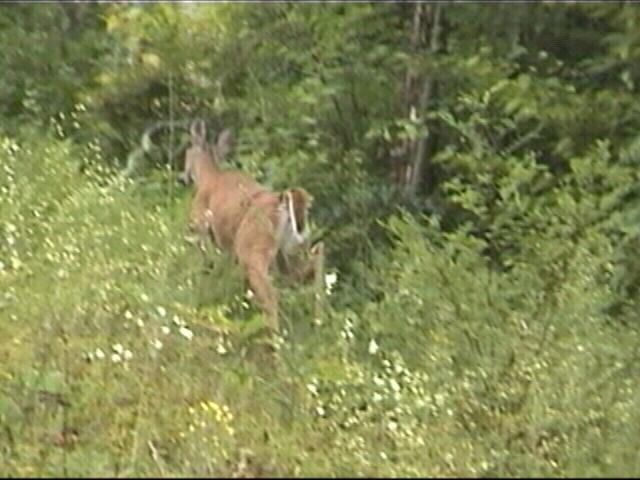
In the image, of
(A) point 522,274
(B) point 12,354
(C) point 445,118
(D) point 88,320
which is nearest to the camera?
(B) point 12,354

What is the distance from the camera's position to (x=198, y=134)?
11102 mm

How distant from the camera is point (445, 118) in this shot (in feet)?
33.2

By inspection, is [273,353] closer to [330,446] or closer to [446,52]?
[330,446]

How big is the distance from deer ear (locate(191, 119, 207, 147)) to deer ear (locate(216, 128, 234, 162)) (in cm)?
10

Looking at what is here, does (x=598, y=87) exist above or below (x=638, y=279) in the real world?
above

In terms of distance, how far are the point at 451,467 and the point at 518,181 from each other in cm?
491

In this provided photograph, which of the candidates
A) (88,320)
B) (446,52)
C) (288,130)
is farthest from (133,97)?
(88,320)

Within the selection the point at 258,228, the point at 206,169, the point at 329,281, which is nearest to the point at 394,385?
the point at 329,281

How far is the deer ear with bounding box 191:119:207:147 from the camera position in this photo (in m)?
11.0

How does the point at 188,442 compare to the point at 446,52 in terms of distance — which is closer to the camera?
the point at 188,442

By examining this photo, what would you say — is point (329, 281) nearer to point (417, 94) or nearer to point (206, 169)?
point (206, 169)

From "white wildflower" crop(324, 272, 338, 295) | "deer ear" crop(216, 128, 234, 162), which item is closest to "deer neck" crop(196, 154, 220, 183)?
"deer ear" crop(216, 128, 234, 162)

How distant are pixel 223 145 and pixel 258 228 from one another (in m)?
2.33

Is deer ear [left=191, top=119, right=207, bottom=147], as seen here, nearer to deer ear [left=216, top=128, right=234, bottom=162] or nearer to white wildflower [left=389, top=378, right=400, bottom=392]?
deer ear [left=216, top=128, right=234, bottom=162]
